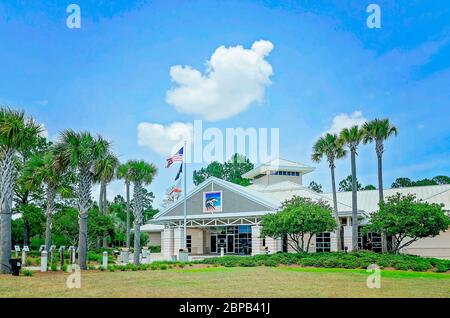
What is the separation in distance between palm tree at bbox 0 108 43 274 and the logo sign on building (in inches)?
987

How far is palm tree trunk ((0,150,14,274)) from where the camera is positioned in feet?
68.4

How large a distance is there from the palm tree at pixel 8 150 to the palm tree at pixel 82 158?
3.52 meters

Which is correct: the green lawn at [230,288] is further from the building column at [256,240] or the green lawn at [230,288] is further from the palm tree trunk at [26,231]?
the palm tree trunk at [26,231]

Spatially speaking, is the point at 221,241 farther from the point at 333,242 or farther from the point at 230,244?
the point at 333,242

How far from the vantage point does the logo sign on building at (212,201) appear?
1793 inches

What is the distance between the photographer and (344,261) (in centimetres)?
2745

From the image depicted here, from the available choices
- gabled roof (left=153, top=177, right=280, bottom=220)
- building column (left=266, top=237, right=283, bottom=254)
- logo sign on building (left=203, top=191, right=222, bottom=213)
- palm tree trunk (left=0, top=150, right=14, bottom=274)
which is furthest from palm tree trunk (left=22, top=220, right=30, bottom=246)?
palm tree trunk (left=0, top=150, right=14, bottom=274)

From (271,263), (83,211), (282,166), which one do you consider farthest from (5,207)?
(282,166)

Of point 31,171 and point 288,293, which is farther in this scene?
point 31,171

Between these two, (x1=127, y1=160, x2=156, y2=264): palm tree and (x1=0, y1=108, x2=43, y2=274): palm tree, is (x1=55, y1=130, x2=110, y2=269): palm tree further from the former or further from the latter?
(x1=127, y1=160, x2=156, y2=264): palm tree
